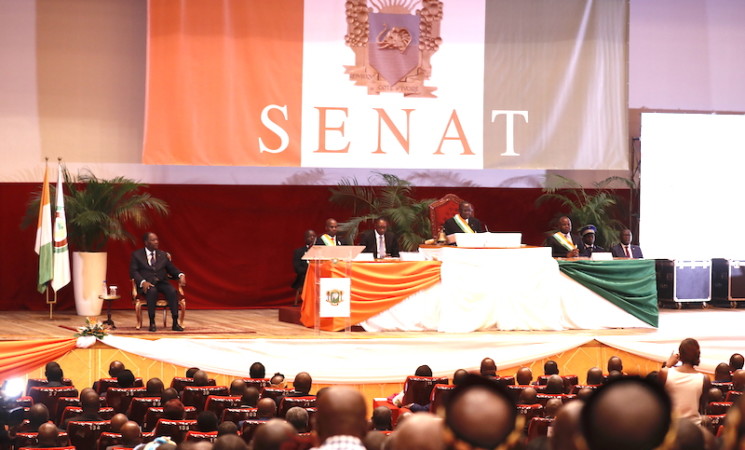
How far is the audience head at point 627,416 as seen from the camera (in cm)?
184

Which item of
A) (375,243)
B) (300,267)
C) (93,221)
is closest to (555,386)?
(375,243)

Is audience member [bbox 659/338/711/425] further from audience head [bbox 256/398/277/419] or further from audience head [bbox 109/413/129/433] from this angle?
audience head [bbox 109/413/129/433]

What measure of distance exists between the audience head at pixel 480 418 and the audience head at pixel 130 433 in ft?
10.2

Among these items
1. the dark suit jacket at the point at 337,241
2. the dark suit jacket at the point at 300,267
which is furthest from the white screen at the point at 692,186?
the dark suit jacket at the point at 300,267

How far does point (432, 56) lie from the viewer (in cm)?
1323

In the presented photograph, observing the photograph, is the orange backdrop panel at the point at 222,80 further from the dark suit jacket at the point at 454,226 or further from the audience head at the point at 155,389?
the audience head at the point at 155,389

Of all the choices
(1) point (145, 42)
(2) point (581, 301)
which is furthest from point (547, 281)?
(1) point (145, 42)

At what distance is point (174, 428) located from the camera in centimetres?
550

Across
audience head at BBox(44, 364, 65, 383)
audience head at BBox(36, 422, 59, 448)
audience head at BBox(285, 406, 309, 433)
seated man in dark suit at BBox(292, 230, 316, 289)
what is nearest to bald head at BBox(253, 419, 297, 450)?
audience head at BBox(285, 406, 309, 433)

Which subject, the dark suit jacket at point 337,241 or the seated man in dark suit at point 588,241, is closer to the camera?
the dark suit jacket at point 337,241

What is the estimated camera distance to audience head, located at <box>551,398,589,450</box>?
1.99 metres

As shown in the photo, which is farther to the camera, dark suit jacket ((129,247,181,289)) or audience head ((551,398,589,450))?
dark suit jacket ((129,247,181,289))

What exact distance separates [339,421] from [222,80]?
10.6m

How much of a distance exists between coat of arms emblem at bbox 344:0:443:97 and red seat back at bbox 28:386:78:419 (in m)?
6.82
